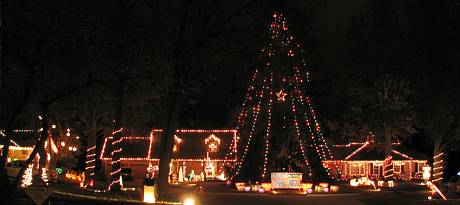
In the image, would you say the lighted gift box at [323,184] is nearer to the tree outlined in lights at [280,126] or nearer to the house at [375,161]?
the tree outlined in lights at [280,126]

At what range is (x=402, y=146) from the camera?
7294 centimetres

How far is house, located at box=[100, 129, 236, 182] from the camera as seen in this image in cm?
6456

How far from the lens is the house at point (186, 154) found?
64.6 metres

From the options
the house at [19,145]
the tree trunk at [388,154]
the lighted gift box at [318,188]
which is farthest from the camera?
the house at [19,145]

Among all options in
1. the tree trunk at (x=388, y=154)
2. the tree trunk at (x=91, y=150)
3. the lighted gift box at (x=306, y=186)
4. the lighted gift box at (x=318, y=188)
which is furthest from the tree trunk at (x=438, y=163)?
the tree trunk at (x=91, y=150)

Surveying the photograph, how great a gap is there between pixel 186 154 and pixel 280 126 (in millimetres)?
23048

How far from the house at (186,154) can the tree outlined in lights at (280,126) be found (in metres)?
19.2

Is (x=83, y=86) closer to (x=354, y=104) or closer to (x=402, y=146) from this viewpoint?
(x=354, y=104)

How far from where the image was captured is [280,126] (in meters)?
44.2

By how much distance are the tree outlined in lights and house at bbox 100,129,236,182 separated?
19198 mm

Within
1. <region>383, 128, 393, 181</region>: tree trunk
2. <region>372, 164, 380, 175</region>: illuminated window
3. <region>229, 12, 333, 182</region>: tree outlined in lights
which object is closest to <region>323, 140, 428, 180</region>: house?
<region>372, 164, 380, 175</region>: illuminated window

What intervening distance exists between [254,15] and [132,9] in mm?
6356

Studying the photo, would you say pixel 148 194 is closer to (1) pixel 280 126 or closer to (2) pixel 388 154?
(1) pixel 280 126

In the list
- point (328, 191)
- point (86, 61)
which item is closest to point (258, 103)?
point (328, 191)
